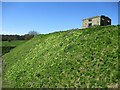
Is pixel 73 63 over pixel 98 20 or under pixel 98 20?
under

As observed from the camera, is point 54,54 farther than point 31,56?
No

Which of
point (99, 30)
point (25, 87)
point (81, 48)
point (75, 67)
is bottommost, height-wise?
point (25, 87)

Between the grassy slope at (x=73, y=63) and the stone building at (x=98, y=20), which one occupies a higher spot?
the stone building at (x=98, y=20)

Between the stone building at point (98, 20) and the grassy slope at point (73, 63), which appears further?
the stone building at point (98, 20)

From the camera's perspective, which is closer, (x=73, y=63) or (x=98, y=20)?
(x=73, y=63)

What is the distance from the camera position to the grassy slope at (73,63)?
23.8 metres

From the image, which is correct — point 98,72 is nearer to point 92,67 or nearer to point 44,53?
point 92,67

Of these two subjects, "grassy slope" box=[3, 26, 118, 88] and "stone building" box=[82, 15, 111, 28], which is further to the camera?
"stone building" box=[82, 15, 111, 28]

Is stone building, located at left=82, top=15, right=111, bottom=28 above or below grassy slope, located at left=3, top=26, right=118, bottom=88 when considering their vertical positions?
above

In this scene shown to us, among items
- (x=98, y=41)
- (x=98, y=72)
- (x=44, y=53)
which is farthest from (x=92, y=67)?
(x=44, y=53)

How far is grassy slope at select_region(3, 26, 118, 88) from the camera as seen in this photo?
2383 cm

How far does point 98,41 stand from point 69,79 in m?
6.69

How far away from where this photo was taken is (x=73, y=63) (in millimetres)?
26781

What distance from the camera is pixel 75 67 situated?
85.3ft
